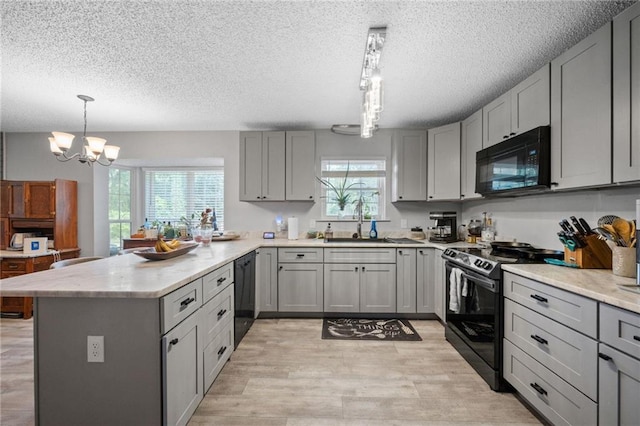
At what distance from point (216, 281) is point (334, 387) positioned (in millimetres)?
1132

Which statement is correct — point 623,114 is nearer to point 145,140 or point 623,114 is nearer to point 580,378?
point 580,378

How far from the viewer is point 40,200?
12.3 feet

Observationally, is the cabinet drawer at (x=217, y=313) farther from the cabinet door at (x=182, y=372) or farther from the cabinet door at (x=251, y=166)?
the cabinet door at (x=251, y=166)

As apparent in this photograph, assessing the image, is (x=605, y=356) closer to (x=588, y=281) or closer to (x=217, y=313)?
(x=588, y=281)

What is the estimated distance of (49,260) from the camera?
3.63 meters

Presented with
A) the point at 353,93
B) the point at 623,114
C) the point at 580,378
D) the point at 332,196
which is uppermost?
the point at 353,93

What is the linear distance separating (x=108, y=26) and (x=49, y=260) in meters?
3.32

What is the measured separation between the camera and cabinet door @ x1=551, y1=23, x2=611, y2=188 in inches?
63.9

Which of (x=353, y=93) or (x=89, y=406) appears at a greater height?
(x=353, y=93)

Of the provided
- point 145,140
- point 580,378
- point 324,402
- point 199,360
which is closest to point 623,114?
point 580,378

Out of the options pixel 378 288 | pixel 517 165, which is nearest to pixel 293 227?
pixel 378 288

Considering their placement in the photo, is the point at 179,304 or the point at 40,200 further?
the point at 40,200

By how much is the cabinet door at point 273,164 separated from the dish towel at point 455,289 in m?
2.24

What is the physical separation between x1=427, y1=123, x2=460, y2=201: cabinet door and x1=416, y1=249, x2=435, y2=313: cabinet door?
0.77m
